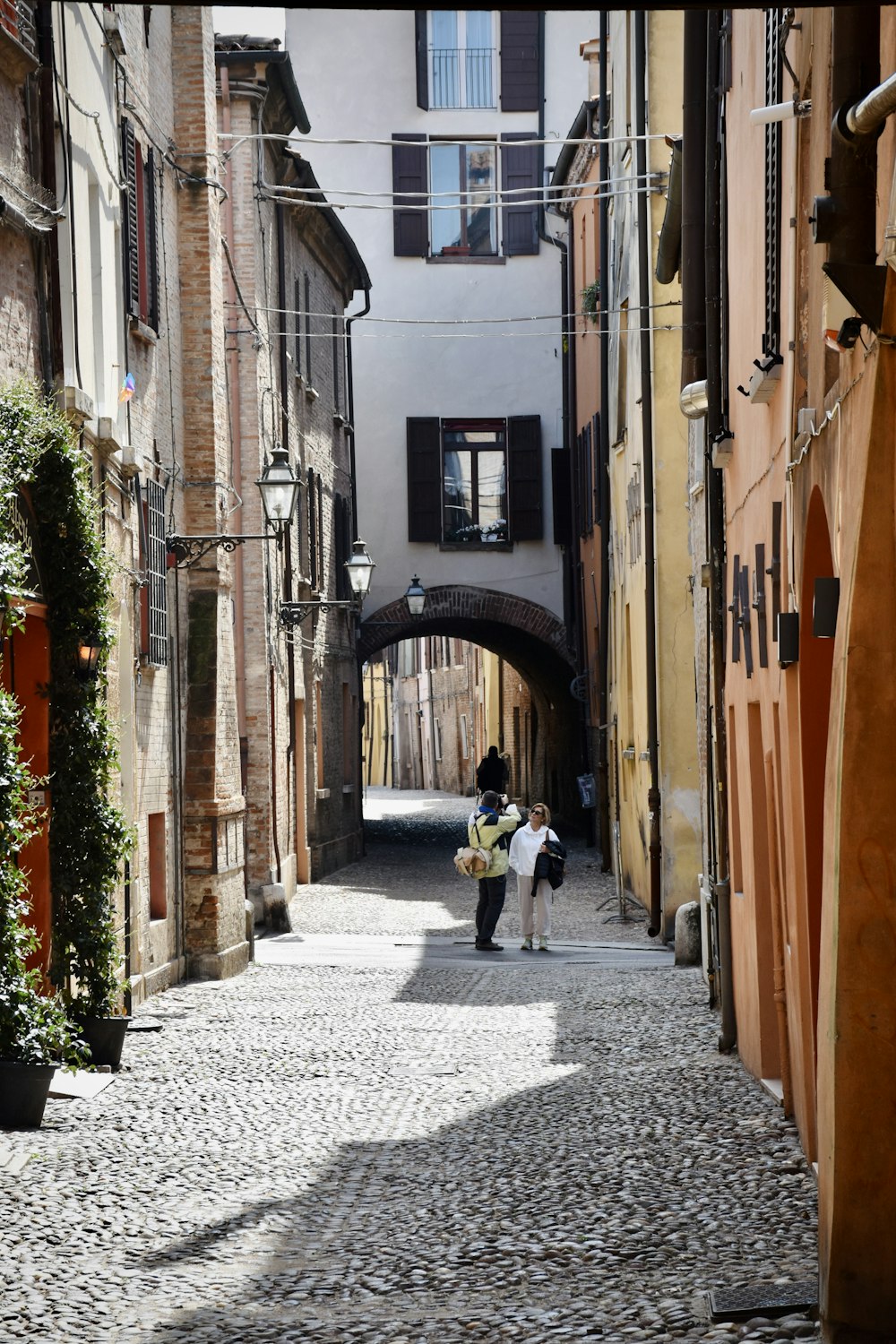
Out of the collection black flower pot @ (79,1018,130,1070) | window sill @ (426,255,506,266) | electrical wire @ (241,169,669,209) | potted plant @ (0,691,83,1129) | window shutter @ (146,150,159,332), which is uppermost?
window sill @ (426,255,506,266)

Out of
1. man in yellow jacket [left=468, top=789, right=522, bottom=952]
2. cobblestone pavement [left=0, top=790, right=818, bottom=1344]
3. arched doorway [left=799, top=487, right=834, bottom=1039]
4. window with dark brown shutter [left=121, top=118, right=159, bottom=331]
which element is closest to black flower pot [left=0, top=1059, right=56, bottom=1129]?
cobblestone pavement [left=0, top=790, right=818, bottom=1344]

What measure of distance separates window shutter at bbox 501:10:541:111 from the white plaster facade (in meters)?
0.20

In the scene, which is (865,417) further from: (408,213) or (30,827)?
(408,213)

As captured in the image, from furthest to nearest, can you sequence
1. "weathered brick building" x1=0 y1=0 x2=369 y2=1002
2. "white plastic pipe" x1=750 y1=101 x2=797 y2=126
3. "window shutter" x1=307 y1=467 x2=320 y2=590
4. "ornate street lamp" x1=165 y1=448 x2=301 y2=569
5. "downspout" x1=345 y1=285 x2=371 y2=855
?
"downspout" x1=345 y1=285 x2=371 y2=855
"window shutter" x1=307 y1=467 x2=320 y2=590
"ornate street lamp" x1=165 y1=448 x2=301 y2=569
"weathered brick building" x1=0 y1=0 x2=369 y2=1002
"white plastic pipe" x1=750 y1=101 x2=797 y2=126

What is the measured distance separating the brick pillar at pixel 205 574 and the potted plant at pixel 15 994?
621 cm

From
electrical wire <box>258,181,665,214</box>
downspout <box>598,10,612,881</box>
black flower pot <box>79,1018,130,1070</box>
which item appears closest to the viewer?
black flower pot <box>79,1018,130,1070</box>

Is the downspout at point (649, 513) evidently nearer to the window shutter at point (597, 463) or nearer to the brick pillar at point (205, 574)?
the brick pillar at point (205, 574)

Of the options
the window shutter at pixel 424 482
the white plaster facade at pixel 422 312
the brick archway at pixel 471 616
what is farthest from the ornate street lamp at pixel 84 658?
the window shutter at pixel 424 482

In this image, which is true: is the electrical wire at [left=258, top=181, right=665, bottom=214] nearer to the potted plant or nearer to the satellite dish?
the potted plant

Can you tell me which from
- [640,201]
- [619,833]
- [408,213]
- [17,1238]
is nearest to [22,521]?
[17,1238]

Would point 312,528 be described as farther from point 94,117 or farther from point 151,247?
point 94,117

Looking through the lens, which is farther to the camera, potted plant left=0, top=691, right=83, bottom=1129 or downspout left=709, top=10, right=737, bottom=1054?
downspout left=709, top=10, right=737, bottom=1054

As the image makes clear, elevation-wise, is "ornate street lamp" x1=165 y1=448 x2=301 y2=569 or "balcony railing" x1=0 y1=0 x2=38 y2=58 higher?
"balcony railing" x1=0 y1=0 x2=38 y2=58

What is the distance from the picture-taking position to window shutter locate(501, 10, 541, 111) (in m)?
31.4
